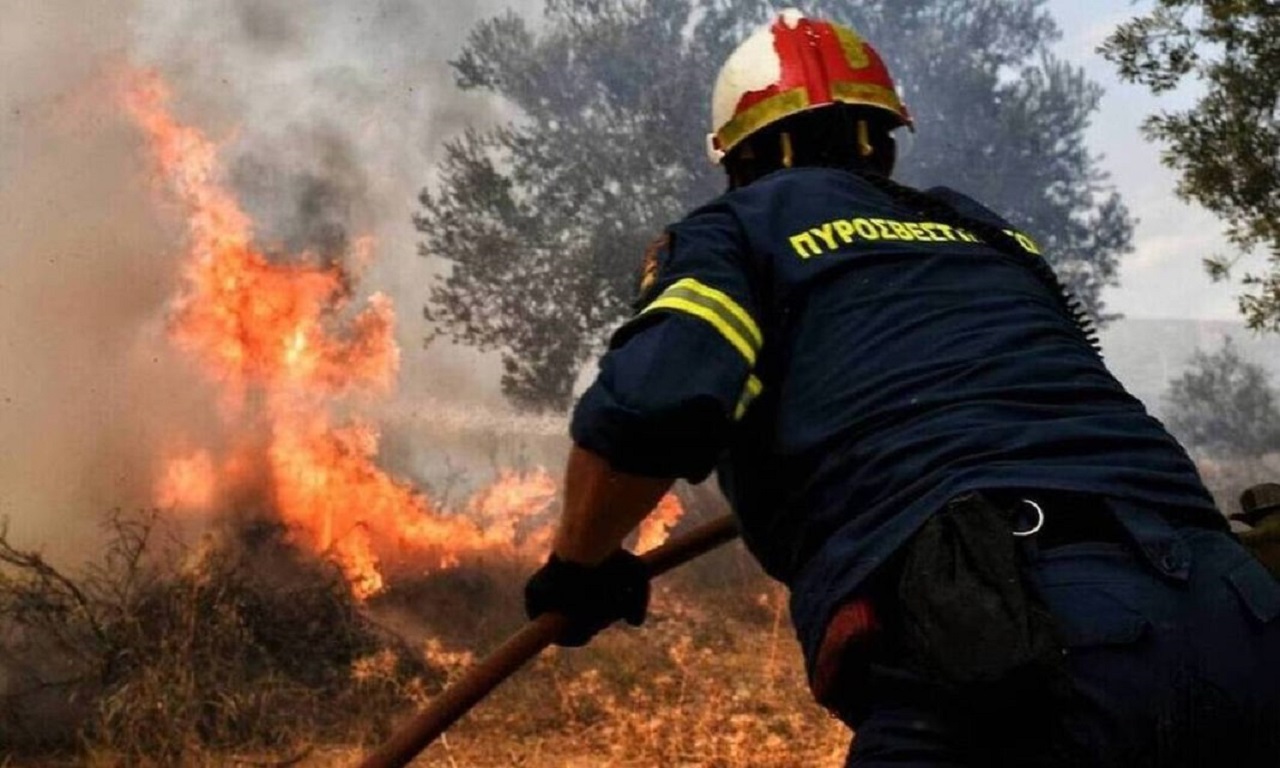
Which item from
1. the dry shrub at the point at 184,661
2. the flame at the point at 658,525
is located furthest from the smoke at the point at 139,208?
the flame at the point at 658,525

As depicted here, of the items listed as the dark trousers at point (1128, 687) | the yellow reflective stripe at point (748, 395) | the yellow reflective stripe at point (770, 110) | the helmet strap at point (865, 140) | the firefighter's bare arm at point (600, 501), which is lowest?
the dark trousers at point (1128, 687)

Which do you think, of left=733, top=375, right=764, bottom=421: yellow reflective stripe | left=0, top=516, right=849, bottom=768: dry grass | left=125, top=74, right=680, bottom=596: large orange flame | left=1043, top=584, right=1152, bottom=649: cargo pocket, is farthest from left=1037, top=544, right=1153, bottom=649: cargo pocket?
left=125, top=74, right=680, bottom=596: large orange flame

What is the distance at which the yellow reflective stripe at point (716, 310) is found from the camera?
1.80 m

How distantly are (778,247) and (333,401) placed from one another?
7661 mm

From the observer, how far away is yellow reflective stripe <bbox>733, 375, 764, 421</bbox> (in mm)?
1822

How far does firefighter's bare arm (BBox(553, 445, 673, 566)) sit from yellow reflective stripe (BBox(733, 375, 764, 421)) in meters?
0.15

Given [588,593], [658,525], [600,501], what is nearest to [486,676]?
[588,593]

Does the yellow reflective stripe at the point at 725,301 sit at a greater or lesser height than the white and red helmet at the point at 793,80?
lesser

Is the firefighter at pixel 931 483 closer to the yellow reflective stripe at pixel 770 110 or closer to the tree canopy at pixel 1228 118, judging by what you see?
the yellow reflective stripe at pixel 770 110

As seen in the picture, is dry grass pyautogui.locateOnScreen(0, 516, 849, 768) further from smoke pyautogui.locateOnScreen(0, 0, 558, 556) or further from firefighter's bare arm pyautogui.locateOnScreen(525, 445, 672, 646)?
firefighter's bare arm pyautogui.locateOnScreen(525, 445, 672, 646)

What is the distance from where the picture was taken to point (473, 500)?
32.8ft

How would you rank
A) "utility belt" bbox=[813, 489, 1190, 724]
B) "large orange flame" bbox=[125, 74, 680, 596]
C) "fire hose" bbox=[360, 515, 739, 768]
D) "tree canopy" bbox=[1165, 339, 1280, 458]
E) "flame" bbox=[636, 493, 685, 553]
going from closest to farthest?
"utility belt" bbox=[813, 489, 1190, 724], "fire hose" bbox=[360, 515, 739, 768], "large orange flame" bbox=[125, 74, 680, 596], "flame" bbox=[636, 493, 685, 553], "tree canopy" bbox=[1165, 339, 1280, 458]

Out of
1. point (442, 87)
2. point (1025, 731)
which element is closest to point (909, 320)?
point (1025, 731)

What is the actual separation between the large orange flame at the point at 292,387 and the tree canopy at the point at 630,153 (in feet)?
7.43
